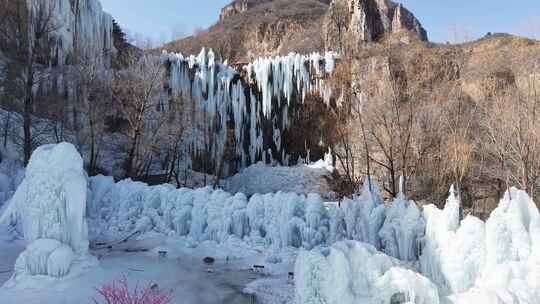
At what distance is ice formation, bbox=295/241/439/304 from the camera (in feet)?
14.0

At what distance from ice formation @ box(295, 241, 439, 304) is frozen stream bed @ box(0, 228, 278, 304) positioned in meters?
1.61

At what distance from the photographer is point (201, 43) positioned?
150 feet

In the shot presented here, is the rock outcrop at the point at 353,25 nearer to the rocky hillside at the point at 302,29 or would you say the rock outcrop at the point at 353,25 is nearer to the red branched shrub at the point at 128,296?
the rocky hillside at the point at 302,29

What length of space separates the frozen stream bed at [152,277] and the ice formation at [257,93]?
16.7 m

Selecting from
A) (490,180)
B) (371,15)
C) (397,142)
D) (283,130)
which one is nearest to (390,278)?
(397,142)

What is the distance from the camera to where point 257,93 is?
25656mm

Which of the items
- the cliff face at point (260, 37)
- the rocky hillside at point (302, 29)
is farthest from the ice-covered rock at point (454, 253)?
the cliff face at point (260, 37)

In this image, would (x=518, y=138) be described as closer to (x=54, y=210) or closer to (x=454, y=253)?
(x=454, y=253)

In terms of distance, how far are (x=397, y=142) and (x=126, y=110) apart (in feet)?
36.0

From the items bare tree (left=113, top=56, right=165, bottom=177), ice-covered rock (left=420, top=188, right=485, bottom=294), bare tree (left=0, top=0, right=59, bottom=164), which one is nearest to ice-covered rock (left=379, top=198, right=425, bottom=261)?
ice-covered rock (left=420, top=188, right=485, bottom=294)

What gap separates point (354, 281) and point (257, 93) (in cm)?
2193

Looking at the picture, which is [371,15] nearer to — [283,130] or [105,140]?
[283,130]

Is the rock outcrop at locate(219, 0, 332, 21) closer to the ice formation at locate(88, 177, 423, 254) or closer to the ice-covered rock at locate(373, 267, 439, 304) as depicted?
the ice formation at locate(88, 177, 423, 254)

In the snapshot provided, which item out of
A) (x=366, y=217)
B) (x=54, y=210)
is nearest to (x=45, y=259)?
(x=54, y=210)
